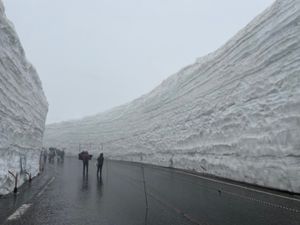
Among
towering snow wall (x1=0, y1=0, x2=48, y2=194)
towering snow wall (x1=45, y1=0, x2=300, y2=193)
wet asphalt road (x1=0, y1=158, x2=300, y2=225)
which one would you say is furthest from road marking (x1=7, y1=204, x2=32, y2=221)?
towering snow wall (x1=45, y1=0, x2=300, y2=193)

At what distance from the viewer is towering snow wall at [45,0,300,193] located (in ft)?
40.6

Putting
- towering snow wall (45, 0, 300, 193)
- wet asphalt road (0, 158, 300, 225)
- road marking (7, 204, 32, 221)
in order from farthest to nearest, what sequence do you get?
towering snow wall (45, 0, 300, 193) < road marking (7, 204, 32, 221) < wet asphalt road (0, 158, 300, 225)

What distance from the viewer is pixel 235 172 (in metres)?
14.8

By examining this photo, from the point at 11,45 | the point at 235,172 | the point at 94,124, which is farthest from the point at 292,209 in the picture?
the point at 94,124

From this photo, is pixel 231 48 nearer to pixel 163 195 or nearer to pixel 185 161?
pixel 185 161

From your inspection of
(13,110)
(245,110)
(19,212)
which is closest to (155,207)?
(19,212)

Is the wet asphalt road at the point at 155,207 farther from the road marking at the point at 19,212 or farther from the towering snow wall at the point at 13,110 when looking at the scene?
the towering snow wall at the point at 13,110

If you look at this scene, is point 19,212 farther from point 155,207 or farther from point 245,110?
point 245,110

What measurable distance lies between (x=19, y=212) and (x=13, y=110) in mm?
6364

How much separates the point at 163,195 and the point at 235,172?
5.41m

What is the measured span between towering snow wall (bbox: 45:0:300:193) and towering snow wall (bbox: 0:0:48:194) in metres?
9.14

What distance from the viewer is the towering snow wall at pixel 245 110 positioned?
12375mm

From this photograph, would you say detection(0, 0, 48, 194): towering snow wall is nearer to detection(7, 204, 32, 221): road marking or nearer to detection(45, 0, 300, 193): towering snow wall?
detection(7, 204, 32, 221): road marking

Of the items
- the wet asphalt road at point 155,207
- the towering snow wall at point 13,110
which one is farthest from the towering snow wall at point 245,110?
the towering snow wall at point 13,110
